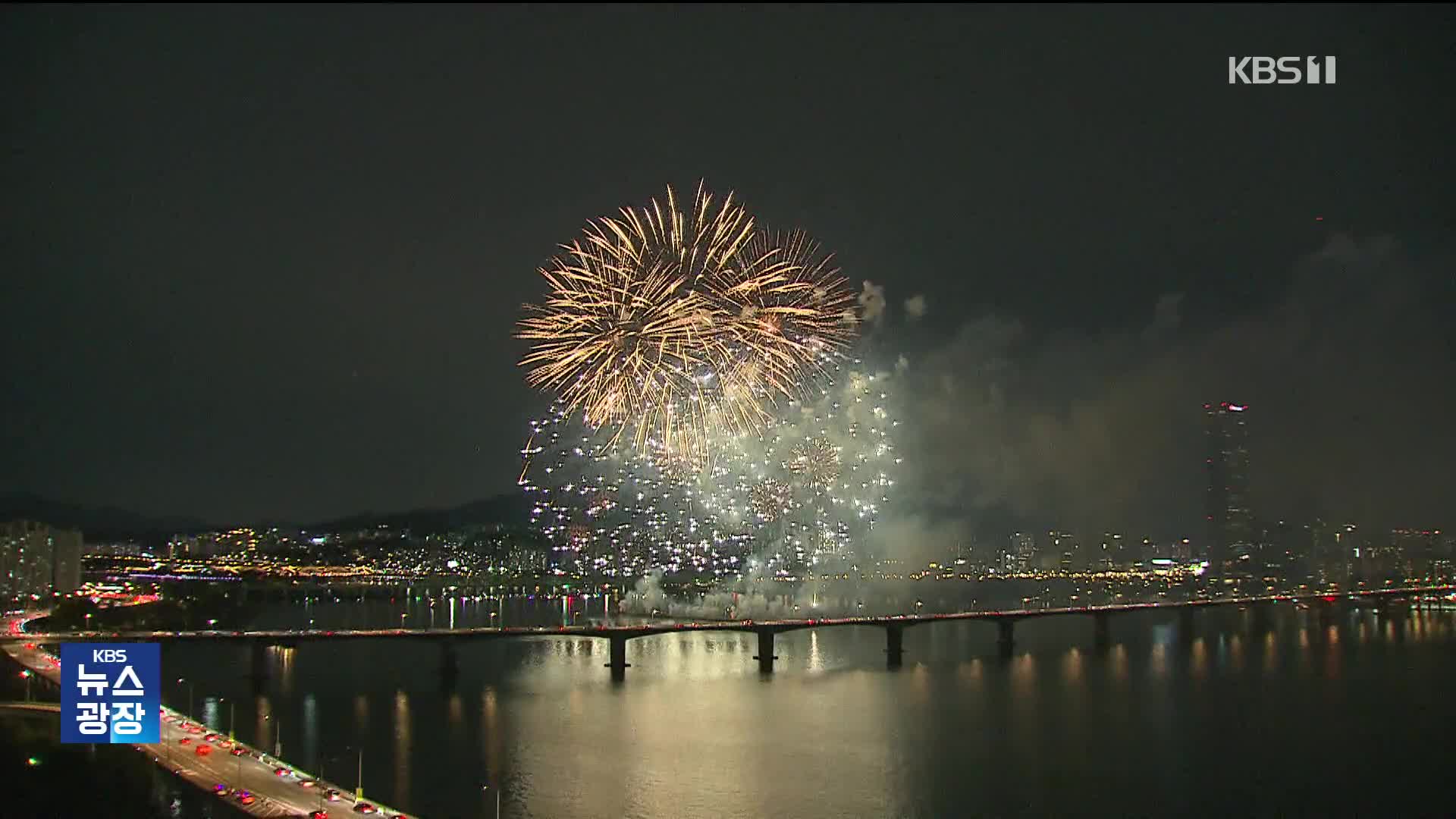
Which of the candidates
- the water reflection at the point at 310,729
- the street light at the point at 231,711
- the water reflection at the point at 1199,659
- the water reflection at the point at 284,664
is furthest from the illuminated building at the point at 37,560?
the water reflection at the point at 1199,659

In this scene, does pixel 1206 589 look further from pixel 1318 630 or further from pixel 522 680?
pixel 522 680

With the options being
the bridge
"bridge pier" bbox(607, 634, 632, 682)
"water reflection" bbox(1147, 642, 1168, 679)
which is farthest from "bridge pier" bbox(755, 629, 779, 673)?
"water reflection" bbox(1147, 642, 1168, 679)

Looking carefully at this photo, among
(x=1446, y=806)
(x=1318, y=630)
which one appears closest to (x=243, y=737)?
(x=1446, y=806)

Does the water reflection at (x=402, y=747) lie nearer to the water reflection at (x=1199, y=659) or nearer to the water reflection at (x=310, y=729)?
the water reflection at (x=310, y=729)

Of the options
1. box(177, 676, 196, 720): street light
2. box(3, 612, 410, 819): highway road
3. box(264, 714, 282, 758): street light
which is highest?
box(3, 612, 410, 819): highway road

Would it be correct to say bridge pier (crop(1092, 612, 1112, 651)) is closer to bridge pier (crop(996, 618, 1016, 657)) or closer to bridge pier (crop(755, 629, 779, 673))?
bridge pier (crop(996, 618, 1016, 657))
